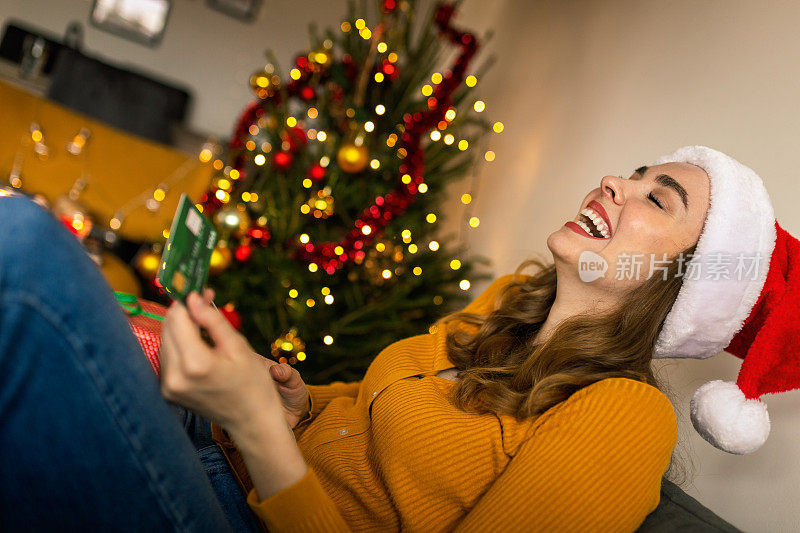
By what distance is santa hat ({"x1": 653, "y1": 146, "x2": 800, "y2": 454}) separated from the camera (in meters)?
0.94

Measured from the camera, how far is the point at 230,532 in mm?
724

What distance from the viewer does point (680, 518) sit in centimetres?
85

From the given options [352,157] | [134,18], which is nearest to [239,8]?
[134,18]

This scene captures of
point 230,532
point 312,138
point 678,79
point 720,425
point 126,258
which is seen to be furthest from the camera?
point 126,258

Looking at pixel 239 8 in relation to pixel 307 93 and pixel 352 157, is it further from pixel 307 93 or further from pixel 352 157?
pixel 352 157

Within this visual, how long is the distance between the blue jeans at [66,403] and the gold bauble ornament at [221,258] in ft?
4.87

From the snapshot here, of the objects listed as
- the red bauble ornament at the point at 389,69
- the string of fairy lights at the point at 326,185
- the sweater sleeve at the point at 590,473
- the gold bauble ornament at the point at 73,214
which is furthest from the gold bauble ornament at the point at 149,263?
the sweater sleeve at the point at 590,473

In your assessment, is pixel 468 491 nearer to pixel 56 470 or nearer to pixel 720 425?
pixel 720 425

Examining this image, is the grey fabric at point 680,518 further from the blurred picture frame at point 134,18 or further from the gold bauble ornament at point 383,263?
the blurred picture frame at point 134,18

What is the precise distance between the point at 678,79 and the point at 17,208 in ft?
5.17

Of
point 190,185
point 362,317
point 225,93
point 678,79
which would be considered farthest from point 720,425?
point 225,93

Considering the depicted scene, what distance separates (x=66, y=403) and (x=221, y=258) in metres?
1.55

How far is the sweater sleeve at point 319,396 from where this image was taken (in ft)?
3.93

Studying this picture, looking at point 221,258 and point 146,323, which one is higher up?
point 146,323
